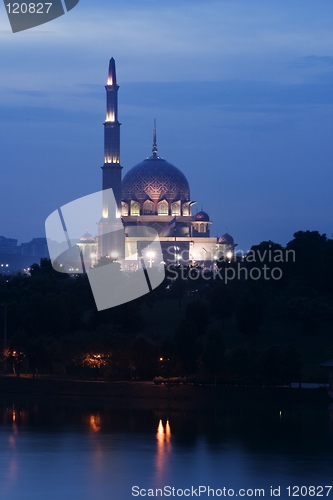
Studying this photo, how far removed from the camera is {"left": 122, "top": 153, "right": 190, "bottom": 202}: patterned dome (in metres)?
66.1

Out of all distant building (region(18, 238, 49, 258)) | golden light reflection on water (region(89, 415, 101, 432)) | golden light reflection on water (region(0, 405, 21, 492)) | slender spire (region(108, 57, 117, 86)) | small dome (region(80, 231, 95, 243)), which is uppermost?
distant building (region(18, 238, 49, 258))

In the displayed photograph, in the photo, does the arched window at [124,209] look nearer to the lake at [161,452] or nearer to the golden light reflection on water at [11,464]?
the lake at [161,452]

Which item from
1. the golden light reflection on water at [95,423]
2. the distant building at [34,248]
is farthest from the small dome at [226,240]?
the distant building at [34,248]

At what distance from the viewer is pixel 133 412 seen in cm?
2866

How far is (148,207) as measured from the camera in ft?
218

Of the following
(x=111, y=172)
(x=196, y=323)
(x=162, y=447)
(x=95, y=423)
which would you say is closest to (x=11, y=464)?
(x=162, y=447)

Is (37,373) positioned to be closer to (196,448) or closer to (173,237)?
(196,448)

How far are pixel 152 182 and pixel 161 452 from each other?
44466mm

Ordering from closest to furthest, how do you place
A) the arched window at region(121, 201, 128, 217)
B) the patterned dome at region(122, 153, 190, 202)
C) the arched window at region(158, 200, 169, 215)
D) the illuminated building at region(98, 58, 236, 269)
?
the illuminated building at region(98, 58, 236, 269)
the patterned dome at region(122, 153, 190, 202)
the arched window at region(121, 201, 128, 217)
the arched window at region(158, 200, 169, 215)

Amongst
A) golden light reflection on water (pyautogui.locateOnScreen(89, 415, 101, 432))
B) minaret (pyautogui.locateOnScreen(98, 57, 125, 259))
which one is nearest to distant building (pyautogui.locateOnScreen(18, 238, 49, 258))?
minaret (pyautogui.locateOnScreen(98, 57, 125, 259))

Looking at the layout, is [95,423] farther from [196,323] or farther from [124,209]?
[124,209]

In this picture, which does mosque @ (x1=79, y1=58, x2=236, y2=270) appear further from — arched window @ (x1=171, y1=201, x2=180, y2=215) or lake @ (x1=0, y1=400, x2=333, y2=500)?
lake @ (x1=0, y1=400, x2=333, y2=500)

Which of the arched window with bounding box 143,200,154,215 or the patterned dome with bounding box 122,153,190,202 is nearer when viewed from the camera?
the patterned dome with bounding box 122,153,190,202

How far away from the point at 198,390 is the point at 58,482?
38.0 ft
